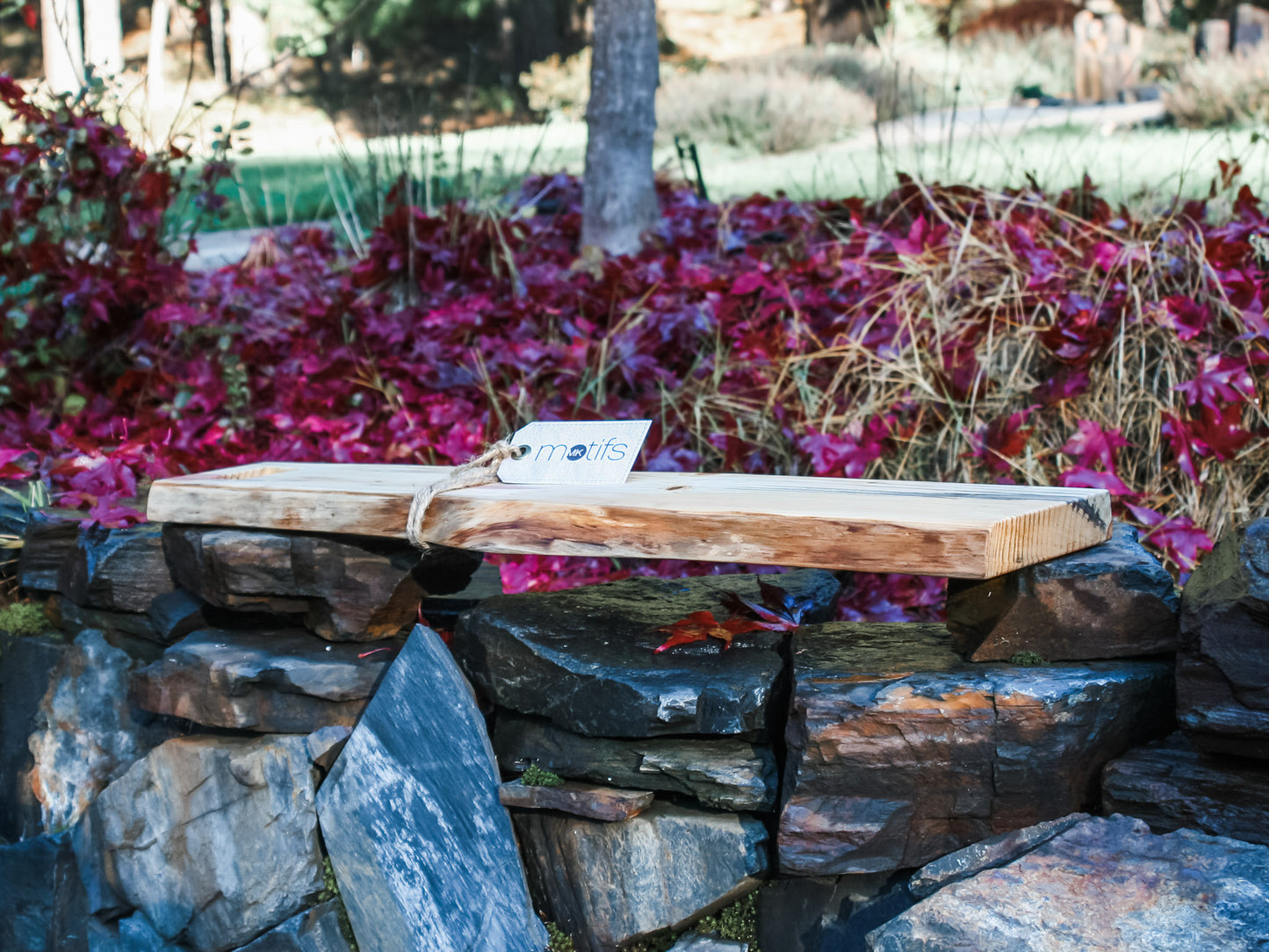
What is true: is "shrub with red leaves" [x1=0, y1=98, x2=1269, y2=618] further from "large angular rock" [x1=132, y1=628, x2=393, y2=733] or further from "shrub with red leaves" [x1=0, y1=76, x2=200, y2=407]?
"large angular rock" [x1=132, y1=628, x2=393, y2=733]

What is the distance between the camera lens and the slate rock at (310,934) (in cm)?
185

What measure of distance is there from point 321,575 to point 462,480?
1.34ft

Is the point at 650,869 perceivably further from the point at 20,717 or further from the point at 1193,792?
the point at 20,717

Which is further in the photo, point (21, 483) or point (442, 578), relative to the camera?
point (21, 483)

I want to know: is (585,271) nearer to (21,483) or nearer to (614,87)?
(614,87)

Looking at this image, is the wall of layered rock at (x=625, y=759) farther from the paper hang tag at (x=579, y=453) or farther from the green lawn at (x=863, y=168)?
the green lawn at (x=863, y=168)

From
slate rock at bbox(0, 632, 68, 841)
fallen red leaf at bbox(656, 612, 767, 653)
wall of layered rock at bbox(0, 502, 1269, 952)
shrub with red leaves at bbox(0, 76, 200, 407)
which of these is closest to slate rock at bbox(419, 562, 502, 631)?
wall of layered rock at bbox(0, 502, 1269, 952)

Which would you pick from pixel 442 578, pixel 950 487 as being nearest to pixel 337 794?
pixel 442 578

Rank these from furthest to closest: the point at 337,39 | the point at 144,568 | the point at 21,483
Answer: the point at 337,39 < the point at 21,483 < the point at 144,568

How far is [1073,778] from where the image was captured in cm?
150

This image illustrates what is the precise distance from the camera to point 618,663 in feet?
5.68

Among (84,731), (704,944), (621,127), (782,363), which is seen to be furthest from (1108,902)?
(621,127)

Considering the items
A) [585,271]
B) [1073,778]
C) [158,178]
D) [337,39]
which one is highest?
[337,39]

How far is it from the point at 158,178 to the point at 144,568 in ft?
4.57
